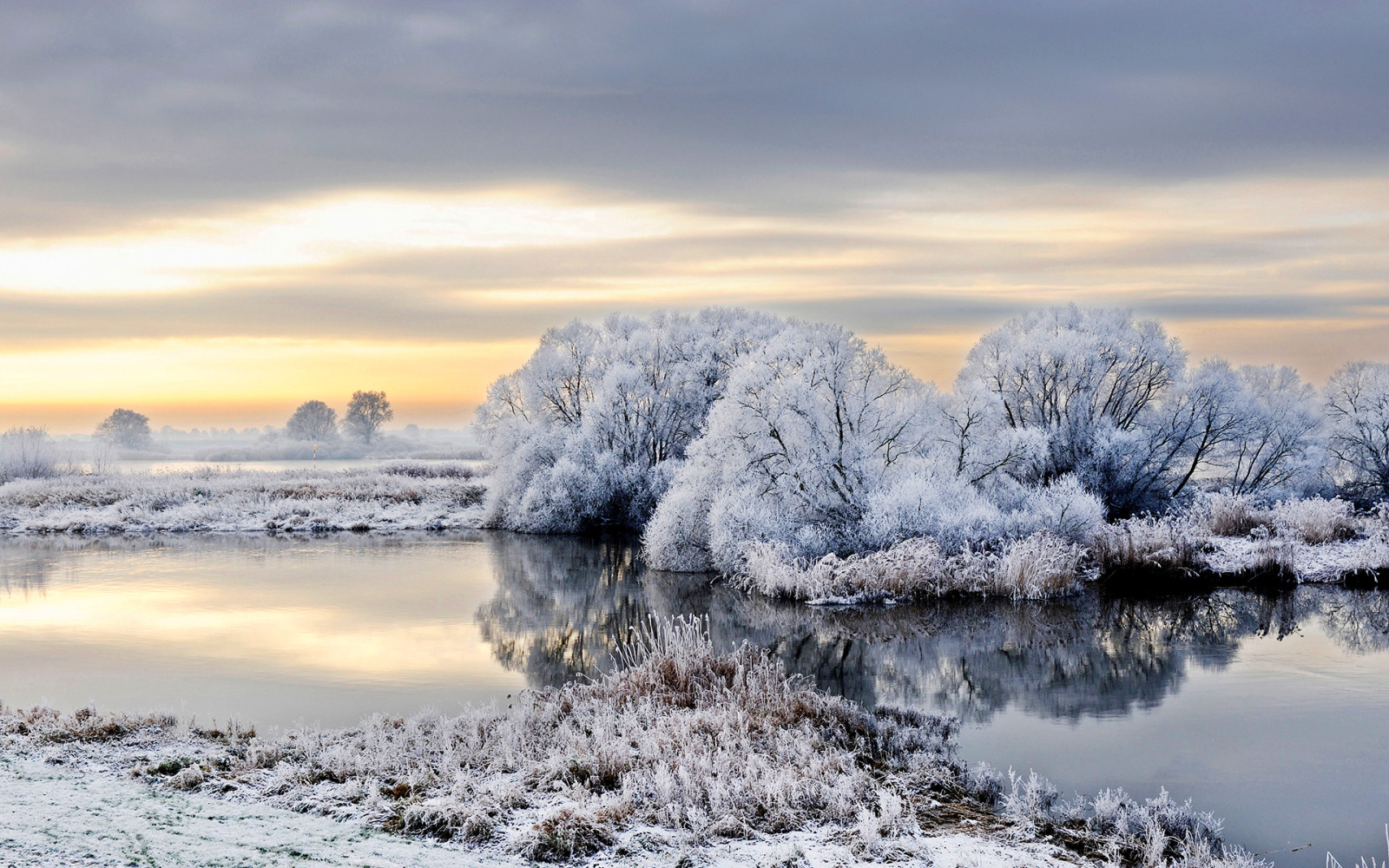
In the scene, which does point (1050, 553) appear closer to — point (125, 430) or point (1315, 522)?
point (1315, 522)

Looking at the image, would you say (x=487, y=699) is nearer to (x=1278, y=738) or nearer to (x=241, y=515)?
(x=1278, y=738)

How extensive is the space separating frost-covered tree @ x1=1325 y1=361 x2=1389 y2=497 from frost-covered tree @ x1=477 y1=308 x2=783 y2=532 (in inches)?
746

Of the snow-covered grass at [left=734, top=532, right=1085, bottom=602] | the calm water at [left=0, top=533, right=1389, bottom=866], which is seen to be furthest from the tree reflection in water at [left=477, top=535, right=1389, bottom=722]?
the snow-covered grass at [left=734, top=532, right=1085, bottom=602]

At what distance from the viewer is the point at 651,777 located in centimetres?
788

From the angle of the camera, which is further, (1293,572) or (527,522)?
(527,522)

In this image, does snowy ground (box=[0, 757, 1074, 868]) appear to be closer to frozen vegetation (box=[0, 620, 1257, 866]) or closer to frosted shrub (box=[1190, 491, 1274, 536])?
frozen vegetation (box=[0, 620, 1257, 866])

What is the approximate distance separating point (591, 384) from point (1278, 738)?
89.0 ft

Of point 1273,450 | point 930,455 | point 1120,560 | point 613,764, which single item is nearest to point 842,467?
point 930,455

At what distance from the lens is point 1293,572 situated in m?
20.4

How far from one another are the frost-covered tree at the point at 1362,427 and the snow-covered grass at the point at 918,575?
18264 mm

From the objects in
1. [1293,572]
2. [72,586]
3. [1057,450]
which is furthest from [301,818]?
[1057,450]

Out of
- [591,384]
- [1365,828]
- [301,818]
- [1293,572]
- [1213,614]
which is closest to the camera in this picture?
[301,818]

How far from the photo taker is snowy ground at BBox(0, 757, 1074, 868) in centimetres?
631

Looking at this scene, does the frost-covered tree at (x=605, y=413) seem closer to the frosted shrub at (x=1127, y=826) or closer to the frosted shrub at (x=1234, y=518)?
the frosted shrub at (x=1234, y=518)
